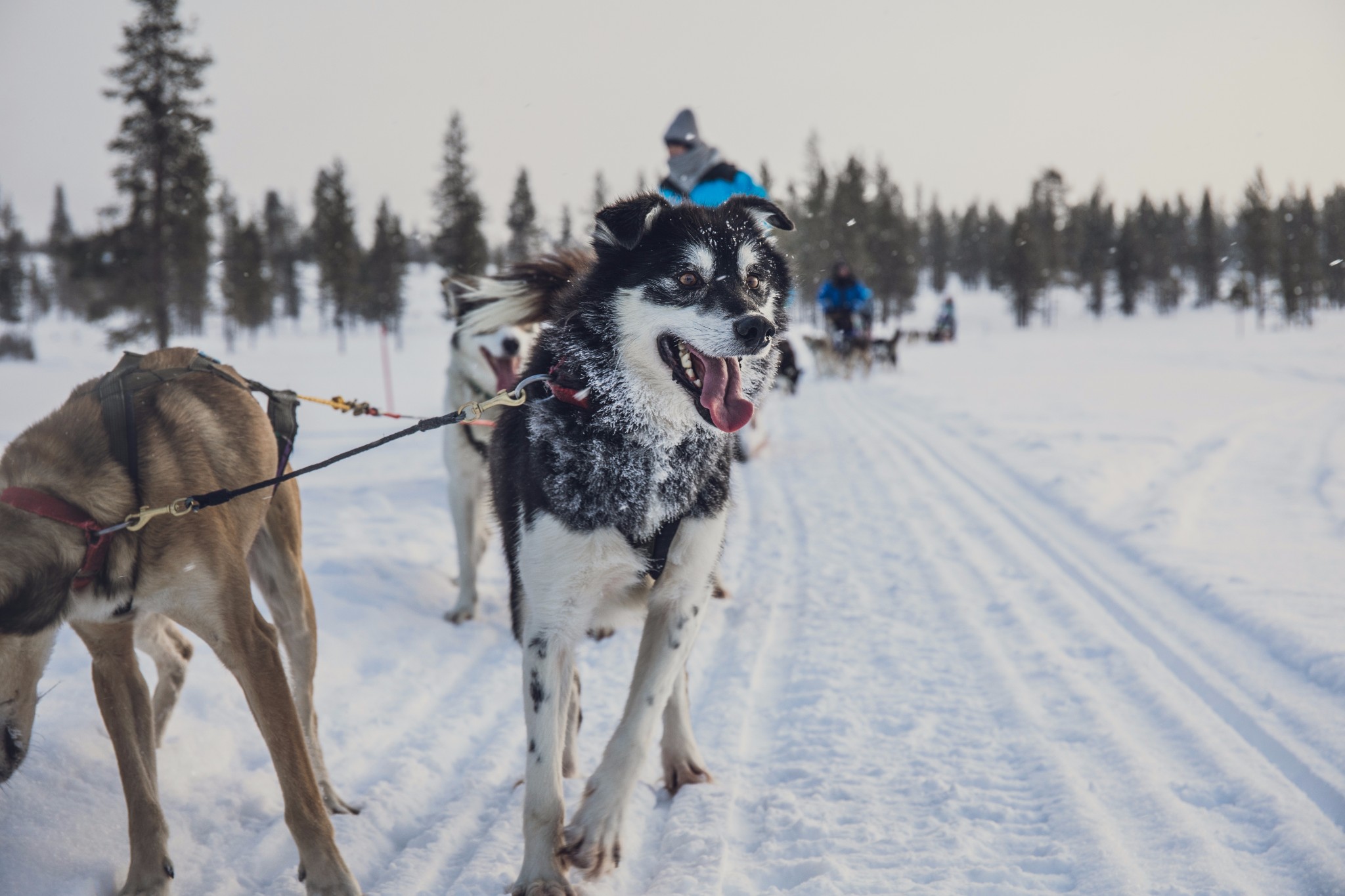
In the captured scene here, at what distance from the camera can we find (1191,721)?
2900mm

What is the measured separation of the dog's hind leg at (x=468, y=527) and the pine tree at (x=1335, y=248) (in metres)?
72.6

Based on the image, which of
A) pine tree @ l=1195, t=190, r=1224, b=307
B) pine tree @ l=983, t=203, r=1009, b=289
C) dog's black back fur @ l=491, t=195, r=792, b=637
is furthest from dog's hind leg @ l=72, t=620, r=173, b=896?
pine tree @ l=983, t=203, r=1009, b=289

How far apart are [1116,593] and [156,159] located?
24.9 metres

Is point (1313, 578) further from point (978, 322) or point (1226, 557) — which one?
point (978, 322)

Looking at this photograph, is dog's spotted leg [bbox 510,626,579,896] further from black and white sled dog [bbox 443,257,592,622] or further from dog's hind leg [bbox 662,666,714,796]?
black and white sled dog [bbox 443,257,592,622]

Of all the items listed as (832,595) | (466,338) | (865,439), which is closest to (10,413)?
(466,338)

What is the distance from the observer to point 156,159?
69.2 ft

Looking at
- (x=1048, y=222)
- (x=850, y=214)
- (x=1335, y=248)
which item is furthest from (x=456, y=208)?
(x=1335, y=248)

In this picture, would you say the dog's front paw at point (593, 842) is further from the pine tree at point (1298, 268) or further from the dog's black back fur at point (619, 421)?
the pine tree at point (1298, 268)

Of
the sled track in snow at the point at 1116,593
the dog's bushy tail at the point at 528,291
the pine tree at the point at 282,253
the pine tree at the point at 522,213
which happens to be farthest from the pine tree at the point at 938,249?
the dog's bushy tail at the point at 528,291

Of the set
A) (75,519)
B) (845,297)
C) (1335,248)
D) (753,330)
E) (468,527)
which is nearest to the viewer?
(75,519)

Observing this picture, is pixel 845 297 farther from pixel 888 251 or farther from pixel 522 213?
pixel 888 251

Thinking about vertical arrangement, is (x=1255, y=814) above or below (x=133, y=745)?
below

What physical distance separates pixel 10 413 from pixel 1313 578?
667 inches
